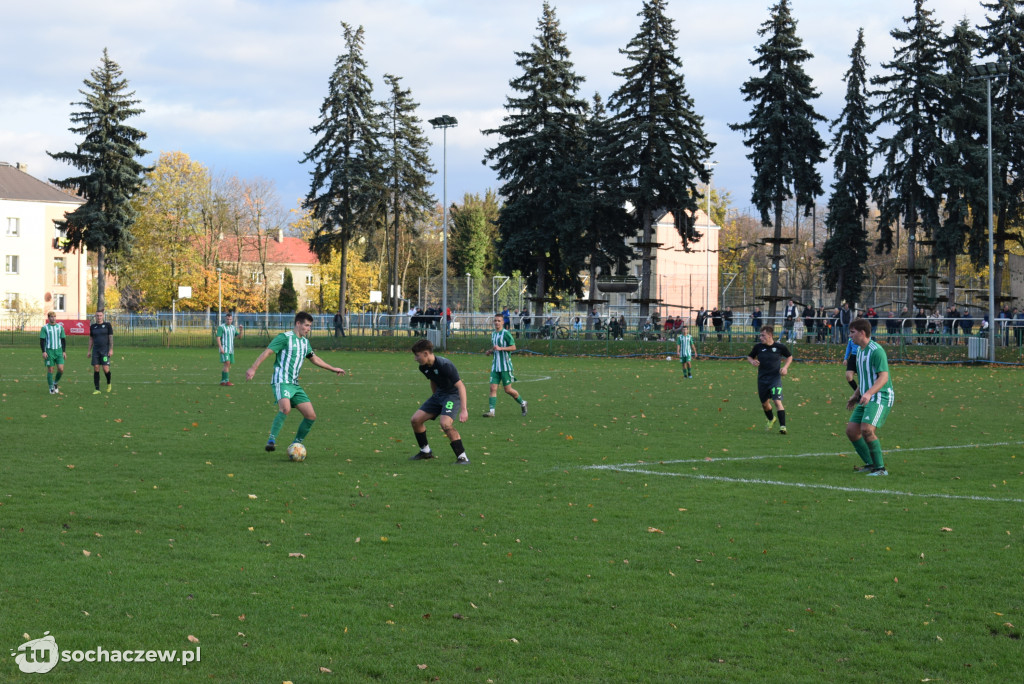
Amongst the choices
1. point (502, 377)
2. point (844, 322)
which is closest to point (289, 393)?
point (502, 377)

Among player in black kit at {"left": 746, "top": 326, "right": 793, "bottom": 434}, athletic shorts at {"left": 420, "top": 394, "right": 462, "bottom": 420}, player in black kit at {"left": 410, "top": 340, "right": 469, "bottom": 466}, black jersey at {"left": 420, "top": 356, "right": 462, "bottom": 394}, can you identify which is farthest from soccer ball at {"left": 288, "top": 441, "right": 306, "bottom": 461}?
player in black kit at {"left": 746, "top": 326, "right": 793, "bottom": 434}

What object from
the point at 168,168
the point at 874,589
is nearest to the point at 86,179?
the point at 168,168

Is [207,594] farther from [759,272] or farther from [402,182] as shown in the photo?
[759,272]

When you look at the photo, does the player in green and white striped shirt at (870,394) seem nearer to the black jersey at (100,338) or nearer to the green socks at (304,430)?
the green socks at (304,430)

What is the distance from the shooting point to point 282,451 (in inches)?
548

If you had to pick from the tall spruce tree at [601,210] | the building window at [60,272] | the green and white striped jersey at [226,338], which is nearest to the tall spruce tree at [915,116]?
the tall spruce tree at [601,210]

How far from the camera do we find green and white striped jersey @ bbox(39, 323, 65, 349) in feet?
77.8

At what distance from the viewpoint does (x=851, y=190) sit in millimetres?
49344

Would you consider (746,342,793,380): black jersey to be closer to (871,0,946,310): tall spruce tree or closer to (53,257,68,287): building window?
(871,0,946,310): tall spruce tree

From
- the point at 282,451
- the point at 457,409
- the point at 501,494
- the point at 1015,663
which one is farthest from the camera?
the point at 282,451

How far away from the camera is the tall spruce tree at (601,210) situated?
168 ft

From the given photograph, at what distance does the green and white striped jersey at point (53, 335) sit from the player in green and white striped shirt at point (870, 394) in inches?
737

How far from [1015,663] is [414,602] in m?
3.61

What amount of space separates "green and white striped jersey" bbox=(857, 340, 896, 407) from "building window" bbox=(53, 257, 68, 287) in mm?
90098
